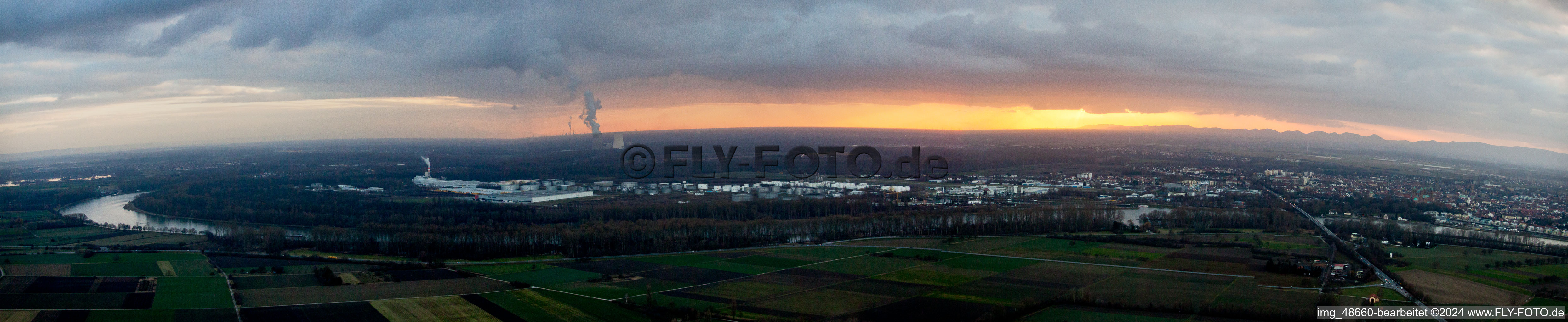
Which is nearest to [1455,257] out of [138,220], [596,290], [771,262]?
[771,262]

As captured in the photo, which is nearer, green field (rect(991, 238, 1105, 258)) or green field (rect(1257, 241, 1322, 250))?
green field (rect(991, 238, 1105, 258))

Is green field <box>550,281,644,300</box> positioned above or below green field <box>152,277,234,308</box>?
below

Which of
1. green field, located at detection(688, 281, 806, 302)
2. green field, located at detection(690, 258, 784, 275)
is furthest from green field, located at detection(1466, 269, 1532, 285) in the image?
green field, located at detection(690, 258, 784, 275)

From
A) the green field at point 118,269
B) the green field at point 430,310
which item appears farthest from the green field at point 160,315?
the green field at point 118,269

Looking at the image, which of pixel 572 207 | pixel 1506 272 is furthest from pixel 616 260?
pixel 1506 272

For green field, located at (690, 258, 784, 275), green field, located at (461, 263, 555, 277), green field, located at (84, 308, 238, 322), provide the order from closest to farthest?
green field, located at (84, 308, 238, 322)
green field, located at (690, 258, 784, 275)
green field, located at (461, 263, 555, 277)

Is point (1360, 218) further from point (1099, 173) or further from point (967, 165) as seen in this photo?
point (967, 165)

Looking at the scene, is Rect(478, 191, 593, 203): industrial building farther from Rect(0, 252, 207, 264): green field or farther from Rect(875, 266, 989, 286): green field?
Rect(875, 266, 989, 286): green field

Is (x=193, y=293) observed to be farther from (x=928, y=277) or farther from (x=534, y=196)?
(x=534, y=196)
